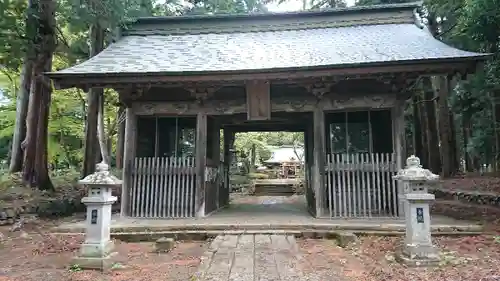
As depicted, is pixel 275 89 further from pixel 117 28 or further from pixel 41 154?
pixel 41 154

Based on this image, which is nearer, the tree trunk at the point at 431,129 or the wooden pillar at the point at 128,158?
the wooden pillar at the point at 128,158

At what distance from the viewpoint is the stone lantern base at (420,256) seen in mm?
4676

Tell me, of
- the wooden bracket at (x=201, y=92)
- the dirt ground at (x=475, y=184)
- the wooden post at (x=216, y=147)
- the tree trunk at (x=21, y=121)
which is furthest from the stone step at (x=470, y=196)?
the tree trunk at (x=21, y=121)

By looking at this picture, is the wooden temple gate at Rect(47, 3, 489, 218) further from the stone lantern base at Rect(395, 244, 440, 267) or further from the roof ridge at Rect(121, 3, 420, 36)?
the stone lantern base at Rect(395, 244, 440, 267)

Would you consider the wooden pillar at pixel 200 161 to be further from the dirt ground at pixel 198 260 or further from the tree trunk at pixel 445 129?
the tree trunk at pixel 445 129

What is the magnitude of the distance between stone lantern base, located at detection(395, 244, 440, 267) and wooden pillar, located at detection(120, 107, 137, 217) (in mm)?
5921

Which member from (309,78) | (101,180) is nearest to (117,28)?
(309,78)

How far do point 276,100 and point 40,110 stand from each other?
6.66 meters

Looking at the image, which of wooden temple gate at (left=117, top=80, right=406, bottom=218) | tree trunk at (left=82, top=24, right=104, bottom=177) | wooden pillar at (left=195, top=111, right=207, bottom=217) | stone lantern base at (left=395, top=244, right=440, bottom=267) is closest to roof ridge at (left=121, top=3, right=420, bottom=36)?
tree trunk at (left=82, top=24, right=104, bottom=177)

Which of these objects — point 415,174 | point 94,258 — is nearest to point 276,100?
point 415,174

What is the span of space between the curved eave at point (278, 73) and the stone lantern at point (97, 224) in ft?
9.27

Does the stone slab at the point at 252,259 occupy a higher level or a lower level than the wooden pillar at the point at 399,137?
lower

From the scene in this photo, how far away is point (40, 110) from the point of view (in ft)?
32.4

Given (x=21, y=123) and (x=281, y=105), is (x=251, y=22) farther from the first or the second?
(x=21, y=123)
